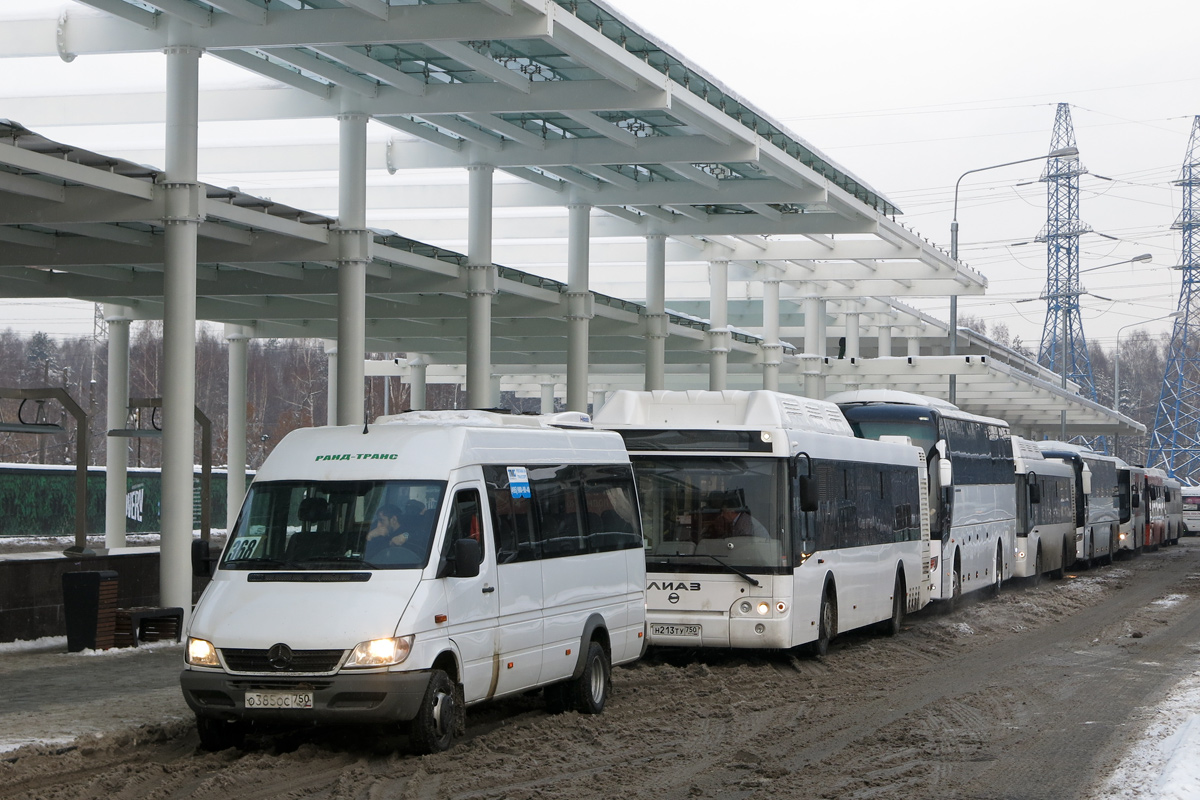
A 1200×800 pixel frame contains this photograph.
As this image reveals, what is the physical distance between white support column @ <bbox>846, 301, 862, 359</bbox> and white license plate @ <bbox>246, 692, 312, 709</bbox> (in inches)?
1785

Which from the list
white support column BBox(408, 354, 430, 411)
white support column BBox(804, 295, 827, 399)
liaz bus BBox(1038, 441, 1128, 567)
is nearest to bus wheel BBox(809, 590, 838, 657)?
liaz bus BBox(1038, 441, 1128, 567)

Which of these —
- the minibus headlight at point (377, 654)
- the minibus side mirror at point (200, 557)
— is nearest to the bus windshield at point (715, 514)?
the minibus side mirror at point (200, 557)

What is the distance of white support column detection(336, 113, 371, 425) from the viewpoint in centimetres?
2423

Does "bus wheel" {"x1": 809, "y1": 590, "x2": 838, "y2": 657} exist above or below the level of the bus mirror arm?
below

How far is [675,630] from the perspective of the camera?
648 inches

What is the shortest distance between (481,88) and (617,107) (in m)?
2.14

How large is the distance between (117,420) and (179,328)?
12.7 metres

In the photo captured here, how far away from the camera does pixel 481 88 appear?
23500 millimetres

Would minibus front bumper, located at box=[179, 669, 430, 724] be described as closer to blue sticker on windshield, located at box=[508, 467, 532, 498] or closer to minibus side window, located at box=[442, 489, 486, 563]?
minibus side window, located at box=[442, 489, 486, 563]

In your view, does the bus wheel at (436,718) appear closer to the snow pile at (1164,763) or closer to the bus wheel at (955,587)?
the snow pile at (1164,763)

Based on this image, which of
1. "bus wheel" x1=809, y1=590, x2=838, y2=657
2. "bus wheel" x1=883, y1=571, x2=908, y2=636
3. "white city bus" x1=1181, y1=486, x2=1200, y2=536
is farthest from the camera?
"white city bus" x1=1181, y1=486, x2=1200, y2=536

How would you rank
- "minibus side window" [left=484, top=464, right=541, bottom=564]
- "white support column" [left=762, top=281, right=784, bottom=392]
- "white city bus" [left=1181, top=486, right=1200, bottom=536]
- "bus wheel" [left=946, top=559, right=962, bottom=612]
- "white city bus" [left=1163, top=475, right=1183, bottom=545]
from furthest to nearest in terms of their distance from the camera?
"white city bus" [left=1181, top=486, right=1200, bottom=536] → "white city bus" [left=1163, top=475, right=1183, bottom=545] → "white support column" [left=762, top=281, right=784, bottom=392] → "bus wheel" [left=946, top=559, right=962, bottom=612] → "minibus side window" [left=484, top=464, right=541, bottom=564]

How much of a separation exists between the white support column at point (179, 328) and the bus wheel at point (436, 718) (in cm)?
919

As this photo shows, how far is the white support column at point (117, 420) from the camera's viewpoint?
3116cm
